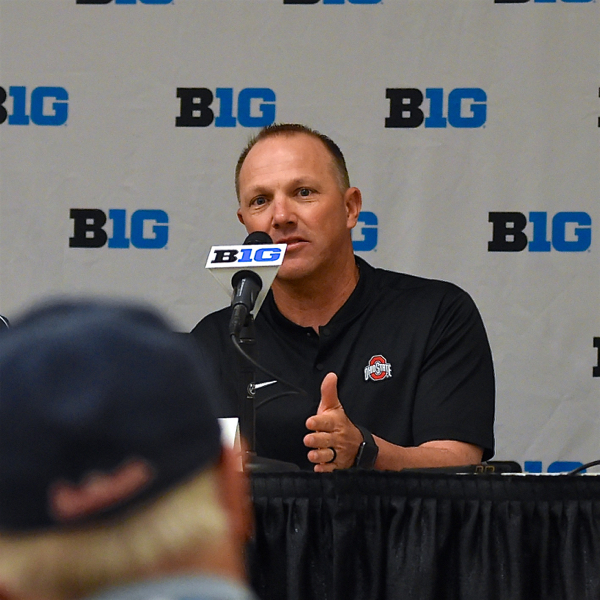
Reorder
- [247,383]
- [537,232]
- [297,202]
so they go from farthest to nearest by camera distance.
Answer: [537,232] < [297,202] < [247,383]

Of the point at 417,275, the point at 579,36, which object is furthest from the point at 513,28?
the point at 417,275

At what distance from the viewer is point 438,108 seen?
265cm

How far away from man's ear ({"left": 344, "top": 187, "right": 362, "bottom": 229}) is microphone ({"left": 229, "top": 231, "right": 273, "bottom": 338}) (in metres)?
0.95

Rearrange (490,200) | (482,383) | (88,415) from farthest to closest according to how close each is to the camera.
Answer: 1. (490,200)
2. (482,383)
3. (88,415)

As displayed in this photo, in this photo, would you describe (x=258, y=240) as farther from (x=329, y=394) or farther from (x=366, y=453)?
(x=366, y=453)

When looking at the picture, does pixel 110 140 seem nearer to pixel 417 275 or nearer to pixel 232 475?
pixel 417 275

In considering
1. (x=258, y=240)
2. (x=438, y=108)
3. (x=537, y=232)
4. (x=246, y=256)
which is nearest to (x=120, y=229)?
(x=438, y=108)

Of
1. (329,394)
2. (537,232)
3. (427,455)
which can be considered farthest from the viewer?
(537,232)

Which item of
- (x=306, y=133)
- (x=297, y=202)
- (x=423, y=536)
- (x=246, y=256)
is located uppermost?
(x=306, y=133)

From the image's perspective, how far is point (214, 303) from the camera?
2.71m

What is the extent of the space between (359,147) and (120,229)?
27.3 inches

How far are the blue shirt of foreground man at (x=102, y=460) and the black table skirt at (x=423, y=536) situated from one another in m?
0.99

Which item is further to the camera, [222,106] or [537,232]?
[222,106]

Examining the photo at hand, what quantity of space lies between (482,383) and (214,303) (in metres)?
0.88
